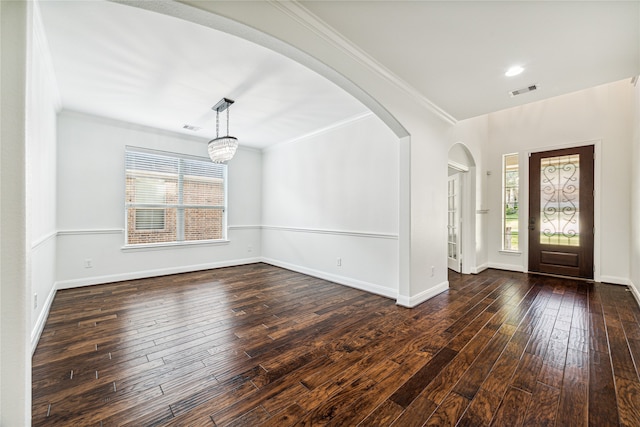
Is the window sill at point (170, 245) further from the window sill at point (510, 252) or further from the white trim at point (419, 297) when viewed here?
the window sill at point (510, 252)

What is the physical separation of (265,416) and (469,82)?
356 centimetres

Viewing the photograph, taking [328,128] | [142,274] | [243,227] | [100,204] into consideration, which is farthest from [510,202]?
[100,204]

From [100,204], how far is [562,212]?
7.95 m

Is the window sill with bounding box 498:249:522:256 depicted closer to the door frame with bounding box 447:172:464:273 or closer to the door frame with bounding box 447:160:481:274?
the door frame with bounding box 447:160:481:274

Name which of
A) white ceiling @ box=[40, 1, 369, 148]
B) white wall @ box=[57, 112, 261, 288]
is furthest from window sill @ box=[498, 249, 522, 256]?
white wall @ box=[57, 112, 261, 288]

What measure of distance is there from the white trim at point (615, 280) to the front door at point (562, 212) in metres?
0.15

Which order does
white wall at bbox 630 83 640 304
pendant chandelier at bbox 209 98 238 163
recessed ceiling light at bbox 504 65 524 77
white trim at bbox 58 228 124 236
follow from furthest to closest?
1. white trim at bbox 58 228 124 236
2. pendant chandelier at bbox 209 98 238 163
3. white wall at bbox 630 83 640 304
4. recessed ceiling light at bbox 504 65 524 77

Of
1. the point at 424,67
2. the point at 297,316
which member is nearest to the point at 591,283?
the point at 424,67

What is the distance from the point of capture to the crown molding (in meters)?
1.87

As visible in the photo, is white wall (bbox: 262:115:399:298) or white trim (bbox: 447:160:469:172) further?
white trim (bbox: 447:160:469:172)

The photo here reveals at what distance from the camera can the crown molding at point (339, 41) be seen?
1.87 metres

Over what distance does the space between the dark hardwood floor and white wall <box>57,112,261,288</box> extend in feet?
2.39

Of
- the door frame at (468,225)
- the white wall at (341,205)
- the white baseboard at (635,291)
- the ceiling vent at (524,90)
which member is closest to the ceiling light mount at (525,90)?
the ceiling vent at (524,90)

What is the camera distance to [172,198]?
510 cm
